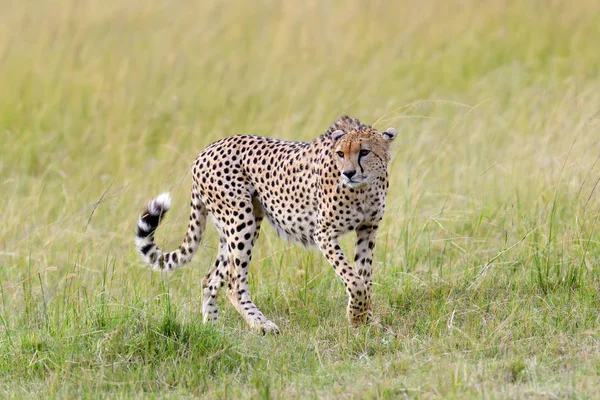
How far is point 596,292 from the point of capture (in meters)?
4.80

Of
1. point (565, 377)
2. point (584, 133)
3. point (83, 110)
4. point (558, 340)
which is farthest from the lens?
point (83, 110)

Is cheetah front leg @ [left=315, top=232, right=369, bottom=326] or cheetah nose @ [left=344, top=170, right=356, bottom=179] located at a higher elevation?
cheetah nose @ [left=344, top=170, right=356, bottom=179]

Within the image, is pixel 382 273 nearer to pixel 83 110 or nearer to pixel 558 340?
pixel 558 340

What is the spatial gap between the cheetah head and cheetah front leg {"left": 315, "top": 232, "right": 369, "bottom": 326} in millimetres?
303

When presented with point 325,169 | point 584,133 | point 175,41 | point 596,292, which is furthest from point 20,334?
point 175,41

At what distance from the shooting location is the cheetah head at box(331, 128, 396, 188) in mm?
4502

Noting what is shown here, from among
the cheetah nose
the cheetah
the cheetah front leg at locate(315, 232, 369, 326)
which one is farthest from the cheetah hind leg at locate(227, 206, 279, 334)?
the cheetah nose

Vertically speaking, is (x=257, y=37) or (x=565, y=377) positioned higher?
(x=257, y=37)

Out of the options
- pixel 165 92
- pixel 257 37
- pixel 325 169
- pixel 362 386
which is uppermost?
pixel 257 37

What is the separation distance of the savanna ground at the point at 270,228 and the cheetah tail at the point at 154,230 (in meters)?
0.15

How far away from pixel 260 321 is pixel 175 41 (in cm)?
531

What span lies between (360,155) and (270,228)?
190cm

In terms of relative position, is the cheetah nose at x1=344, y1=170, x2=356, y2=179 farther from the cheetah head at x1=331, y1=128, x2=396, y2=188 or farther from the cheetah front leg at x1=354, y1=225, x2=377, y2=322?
the cheetah front leg at x1=354, y1=225, x2=377, y2=322

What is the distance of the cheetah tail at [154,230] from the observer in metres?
4.93
